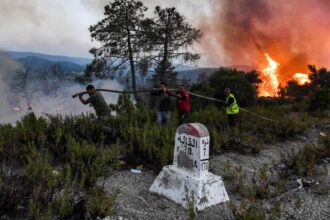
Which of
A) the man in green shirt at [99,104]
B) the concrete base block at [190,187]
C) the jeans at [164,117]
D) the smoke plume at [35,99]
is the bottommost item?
the smoke plume at [35,99]

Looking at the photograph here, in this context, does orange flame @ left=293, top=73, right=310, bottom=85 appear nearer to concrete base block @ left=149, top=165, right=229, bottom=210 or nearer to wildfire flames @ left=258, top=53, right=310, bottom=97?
wildfire flames @ left=258, top=53, right=310, bottom=97

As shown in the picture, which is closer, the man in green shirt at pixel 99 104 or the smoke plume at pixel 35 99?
the man in green shirt at pixel 99 104

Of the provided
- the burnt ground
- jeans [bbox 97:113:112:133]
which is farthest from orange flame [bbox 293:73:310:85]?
jeans [bbox 97:113:112:133]

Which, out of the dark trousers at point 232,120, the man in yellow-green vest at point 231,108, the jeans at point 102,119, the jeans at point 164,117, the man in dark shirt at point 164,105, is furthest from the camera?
the dark trousers at point 232,120

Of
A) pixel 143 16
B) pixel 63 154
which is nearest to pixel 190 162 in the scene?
pixel 63 154

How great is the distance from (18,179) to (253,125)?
8.44 metres

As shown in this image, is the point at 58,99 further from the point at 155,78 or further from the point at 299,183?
the point at 299,183

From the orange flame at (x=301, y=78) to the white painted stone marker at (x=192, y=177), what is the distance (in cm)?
3423

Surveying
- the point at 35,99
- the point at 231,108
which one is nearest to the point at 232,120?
the point at 231,108

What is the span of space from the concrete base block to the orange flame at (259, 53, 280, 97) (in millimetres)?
26559

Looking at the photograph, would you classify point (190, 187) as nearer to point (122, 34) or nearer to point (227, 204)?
point (227, 204)

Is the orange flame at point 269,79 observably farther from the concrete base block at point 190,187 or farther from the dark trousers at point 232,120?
the concrete base block at point 190,187

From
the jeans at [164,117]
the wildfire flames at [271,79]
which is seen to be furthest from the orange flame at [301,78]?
the jeans at [164,117]

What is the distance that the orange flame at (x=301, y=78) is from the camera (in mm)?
37219
